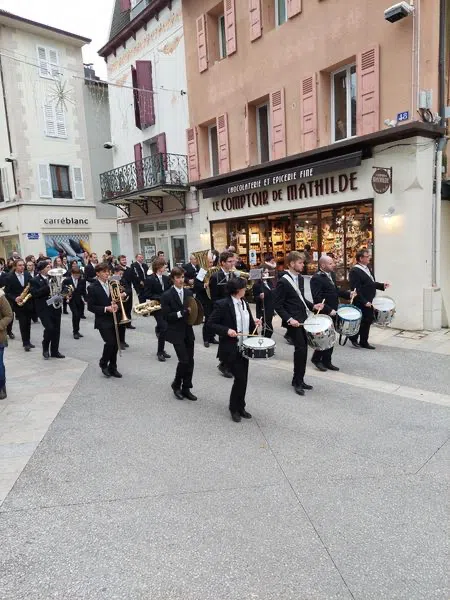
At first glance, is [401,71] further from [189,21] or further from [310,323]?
[189,21]

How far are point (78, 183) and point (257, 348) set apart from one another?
2300 cm

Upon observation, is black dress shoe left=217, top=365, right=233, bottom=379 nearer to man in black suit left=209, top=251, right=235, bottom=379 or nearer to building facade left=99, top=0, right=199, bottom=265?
man in black suit left=209, top=251, right=235, bottom=379

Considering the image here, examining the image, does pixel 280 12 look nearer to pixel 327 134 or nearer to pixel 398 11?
pixel 327 134

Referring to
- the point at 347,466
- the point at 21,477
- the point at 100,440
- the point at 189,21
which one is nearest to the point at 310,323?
the point at 347,466

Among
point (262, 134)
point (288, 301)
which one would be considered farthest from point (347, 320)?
point (262, 134)

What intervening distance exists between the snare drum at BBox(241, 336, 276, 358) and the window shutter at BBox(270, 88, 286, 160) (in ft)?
27.5

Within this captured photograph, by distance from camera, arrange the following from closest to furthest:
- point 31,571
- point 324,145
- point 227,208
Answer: point 31,571
point 324,145
point 227,208

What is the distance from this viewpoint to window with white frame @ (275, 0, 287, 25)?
1184cm

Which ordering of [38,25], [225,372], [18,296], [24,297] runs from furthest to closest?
1. [38,25]
2. [18,296]
3. [24,297]
4. [225,372]

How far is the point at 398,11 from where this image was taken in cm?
855

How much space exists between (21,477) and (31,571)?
4.66ft

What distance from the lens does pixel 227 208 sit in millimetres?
14375

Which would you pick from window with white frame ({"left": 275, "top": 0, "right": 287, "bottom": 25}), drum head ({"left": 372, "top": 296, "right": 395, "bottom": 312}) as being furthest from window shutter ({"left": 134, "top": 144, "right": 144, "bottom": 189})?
drum head ({"left": 372, "top": 296, "right": 395, "bottom": 312})

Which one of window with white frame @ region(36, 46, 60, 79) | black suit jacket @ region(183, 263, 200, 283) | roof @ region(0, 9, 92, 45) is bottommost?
black suit jacket @ region(183, 263, 200, 283)
